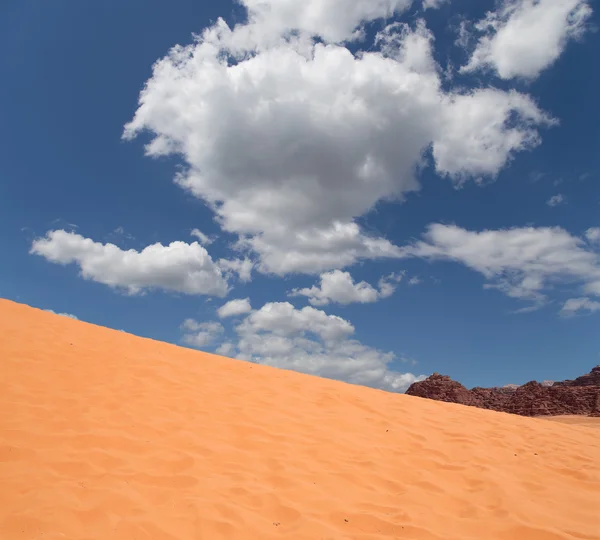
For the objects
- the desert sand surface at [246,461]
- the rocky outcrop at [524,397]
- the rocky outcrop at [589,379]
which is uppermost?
the rocky outcrop at [589,379]

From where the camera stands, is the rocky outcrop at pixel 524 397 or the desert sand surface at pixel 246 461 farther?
the rocky outcrop at pixel 524 397

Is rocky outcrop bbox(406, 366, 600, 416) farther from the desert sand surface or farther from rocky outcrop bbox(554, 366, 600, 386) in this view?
the desert sand surface

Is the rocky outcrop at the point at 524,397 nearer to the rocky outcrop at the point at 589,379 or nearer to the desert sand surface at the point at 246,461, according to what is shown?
the rocky outcrop at the point at 589,379

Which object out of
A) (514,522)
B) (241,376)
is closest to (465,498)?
(514,522)

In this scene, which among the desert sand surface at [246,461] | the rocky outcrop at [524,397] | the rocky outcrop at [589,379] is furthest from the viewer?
the rocky outcrop at [589,379]

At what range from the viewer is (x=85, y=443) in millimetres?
5176

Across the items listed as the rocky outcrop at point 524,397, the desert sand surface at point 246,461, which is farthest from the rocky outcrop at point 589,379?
the desert sand surface at point 246,461

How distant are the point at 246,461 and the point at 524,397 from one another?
134 ft

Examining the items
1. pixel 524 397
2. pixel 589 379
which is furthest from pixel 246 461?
pixel 589 379

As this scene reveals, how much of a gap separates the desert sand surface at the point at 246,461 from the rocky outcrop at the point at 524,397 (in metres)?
30.3

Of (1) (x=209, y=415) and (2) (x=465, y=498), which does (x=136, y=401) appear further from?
(2) (x=465, y=498)

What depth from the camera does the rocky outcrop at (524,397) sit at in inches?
1425

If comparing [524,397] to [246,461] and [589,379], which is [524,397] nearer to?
[589,379]

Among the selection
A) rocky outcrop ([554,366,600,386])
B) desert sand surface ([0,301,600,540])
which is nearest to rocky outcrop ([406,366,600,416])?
rocky outcrop ([554,366,600,386])
